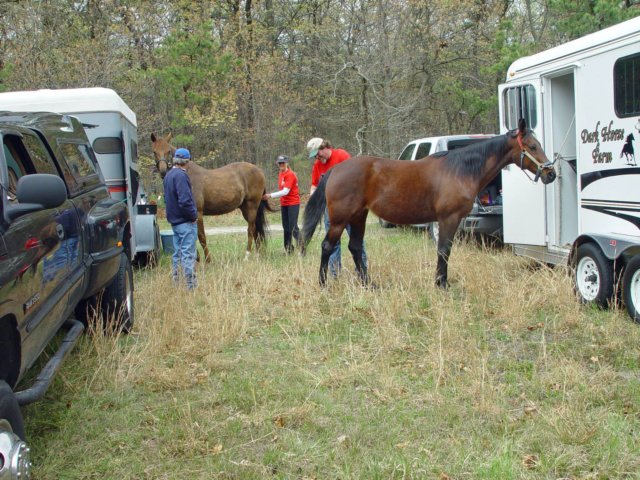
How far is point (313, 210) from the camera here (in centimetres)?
800

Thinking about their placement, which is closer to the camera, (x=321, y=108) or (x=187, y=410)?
(x=187, y=410)

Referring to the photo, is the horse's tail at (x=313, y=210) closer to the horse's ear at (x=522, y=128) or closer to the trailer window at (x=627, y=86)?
the horse's ear at (x=522, y=128)

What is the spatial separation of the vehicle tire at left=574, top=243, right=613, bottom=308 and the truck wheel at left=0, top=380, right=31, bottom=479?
17.6 ft

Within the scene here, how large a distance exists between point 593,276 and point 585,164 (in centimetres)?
119

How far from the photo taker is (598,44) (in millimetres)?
6371

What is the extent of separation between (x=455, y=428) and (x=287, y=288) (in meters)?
3.91

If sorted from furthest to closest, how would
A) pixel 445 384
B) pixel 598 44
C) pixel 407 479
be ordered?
pixel 598 44
pixel 445 384
pixel 407 479

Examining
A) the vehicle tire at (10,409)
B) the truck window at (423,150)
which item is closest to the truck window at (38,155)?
the vehicle tire at (10,409)

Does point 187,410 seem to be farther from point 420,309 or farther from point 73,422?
point 420,309

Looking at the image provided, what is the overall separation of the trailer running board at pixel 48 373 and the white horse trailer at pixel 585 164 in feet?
15.7

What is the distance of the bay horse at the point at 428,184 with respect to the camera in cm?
739

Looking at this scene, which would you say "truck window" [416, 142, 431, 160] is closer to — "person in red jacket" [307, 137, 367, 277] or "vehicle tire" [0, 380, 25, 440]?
"person in red jacket" [307, 137, 367, 277]

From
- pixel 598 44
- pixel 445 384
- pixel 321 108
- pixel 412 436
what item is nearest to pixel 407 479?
pixel 412 436

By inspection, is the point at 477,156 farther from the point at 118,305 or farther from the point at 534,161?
the point at 118,305
